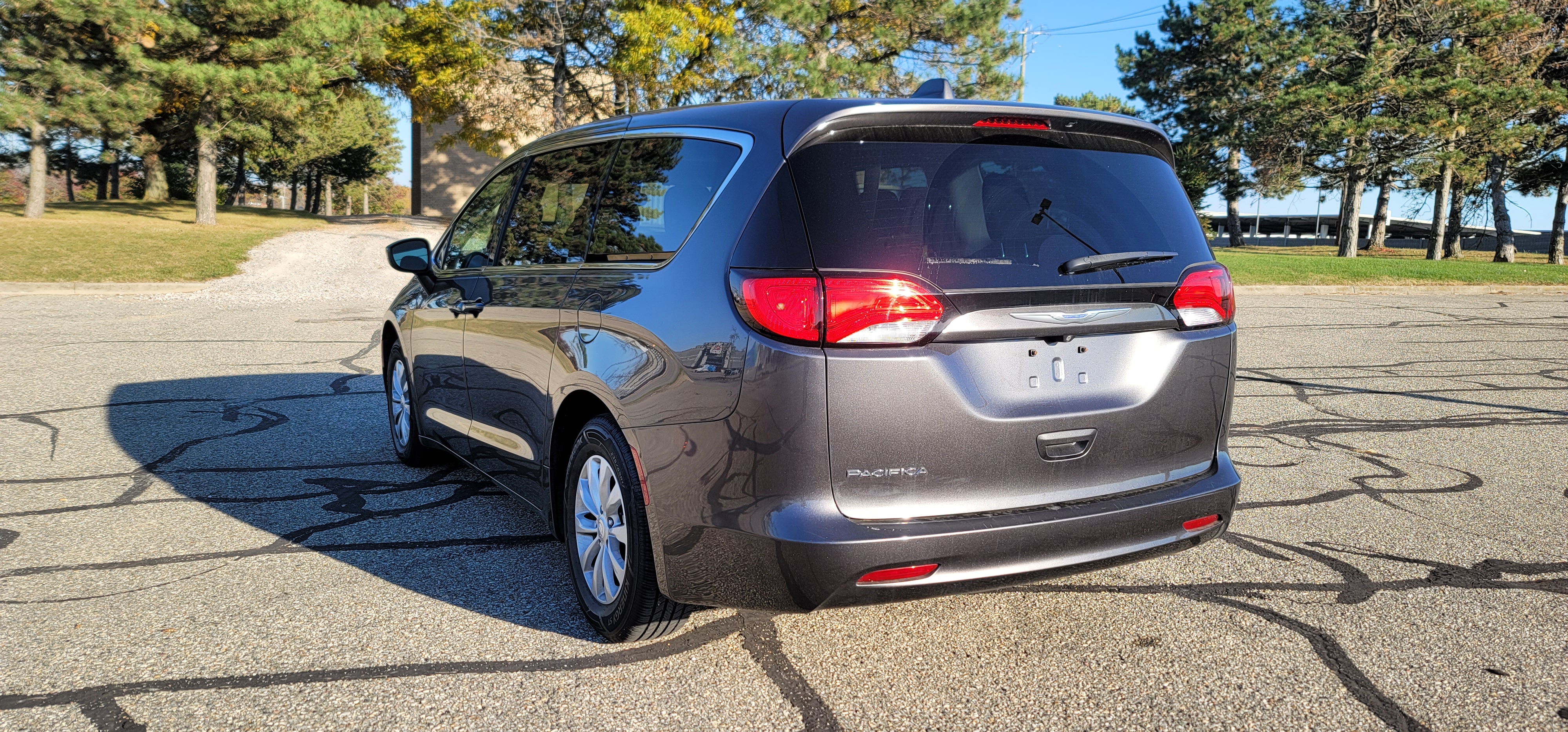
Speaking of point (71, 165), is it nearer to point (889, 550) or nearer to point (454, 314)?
point (454, 314)

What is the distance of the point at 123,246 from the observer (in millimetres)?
21375

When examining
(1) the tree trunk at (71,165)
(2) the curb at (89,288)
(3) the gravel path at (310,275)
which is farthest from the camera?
(1) the tree trunk at (71,165)

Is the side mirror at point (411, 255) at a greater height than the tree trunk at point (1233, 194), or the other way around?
the tree trunk at point (1233, 194)

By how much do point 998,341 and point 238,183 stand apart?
6644cm

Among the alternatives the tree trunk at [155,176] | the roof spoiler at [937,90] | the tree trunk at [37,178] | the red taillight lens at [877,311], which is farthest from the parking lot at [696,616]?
the tree trunk at [155,176]

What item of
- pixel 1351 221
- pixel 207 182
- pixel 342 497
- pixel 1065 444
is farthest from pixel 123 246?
pixel 1351 221

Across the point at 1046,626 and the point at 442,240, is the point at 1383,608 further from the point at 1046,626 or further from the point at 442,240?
the point at 442,240

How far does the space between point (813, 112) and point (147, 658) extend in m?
2.61

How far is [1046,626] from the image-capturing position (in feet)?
11.6

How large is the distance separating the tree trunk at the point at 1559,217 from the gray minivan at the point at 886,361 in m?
42.9

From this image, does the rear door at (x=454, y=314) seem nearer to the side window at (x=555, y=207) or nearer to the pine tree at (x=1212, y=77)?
the side window at (x=555, y=207)

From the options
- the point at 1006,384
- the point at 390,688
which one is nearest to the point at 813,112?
the point at 1006,384

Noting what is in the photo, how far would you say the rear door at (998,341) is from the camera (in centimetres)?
272

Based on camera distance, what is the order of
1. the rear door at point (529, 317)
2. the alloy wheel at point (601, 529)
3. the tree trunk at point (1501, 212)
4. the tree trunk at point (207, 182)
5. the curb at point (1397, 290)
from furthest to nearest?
the tree trunk at point (1501, 212), the tree trunk at point (207, 182), the curb at point (1397, 290), the rear door at point (529, 317), the alloy wheel at point (601, 529)
